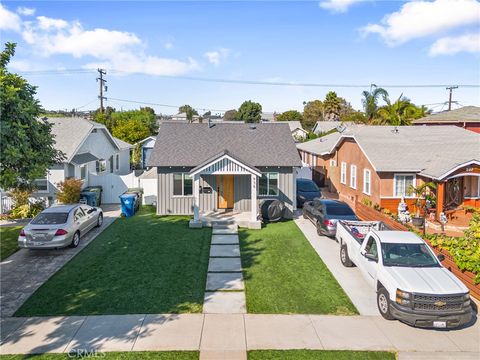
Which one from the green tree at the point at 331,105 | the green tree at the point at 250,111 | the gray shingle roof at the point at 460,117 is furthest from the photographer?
the green tree at the point at 250,111

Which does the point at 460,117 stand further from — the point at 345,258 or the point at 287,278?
the point at 287,278

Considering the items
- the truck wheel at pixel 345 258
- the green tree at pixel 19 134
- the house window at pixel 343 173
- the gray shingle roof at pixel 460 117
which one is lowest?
the truck wheel at pixel 345 258

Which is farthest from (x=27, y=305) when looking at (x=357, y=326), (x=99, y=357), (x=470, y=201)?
(x=470, y=201)

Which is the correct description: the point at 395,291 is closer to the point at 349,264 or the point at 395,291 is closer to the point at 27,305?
the point at 349,264

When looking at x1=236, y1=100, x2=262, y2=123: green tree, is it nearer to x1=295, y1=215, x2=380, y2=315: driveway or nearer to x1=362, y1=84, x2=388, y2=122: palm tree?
x1=362, y1=84, x2=388, y2=122: palm tree

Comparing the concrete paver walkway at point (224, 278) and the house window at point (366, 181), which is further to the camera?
the house window at point (366, 181)

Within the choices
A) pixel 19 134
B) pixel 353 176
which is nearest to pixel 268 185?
pixel 353 176

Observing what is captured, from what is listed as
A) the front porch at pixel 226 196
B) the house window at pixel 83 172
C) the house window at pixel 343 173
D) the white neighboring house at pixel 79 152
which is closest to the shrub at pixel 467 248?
the front porch at pixel 226 196

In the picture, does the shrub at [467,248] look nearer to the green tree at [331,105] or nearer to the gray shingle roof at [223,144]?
the gray shingle roof at [223,144]

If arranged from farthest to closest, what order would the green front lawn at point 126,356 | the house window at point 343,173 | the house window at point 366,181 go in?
the house window at point 343,173
the house window at point 366,181
the green front lawn at point 126,356
